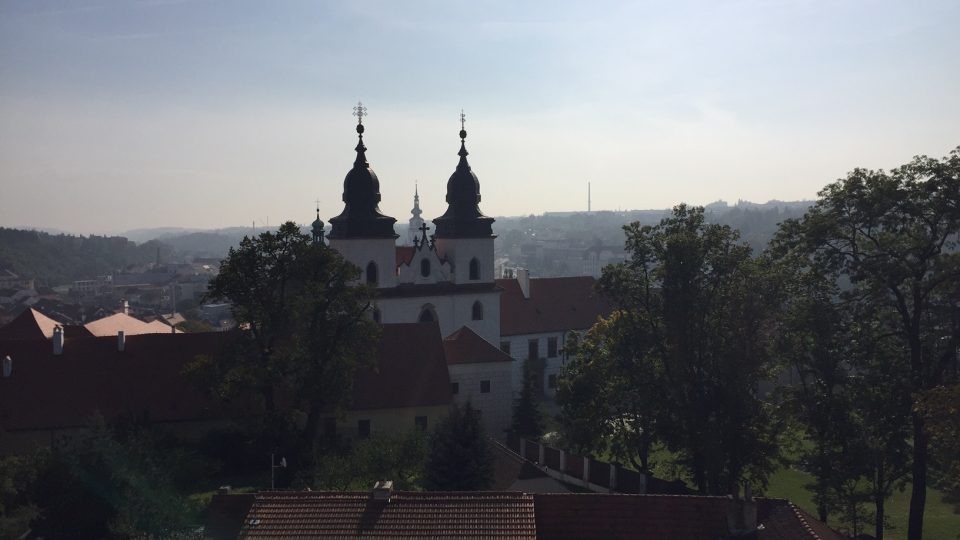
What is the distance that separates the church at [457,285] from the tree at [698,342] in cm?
1100

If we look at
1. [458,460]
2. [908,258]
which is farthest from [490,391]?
[908,258]

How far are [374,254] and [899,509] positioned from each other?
75.3ft

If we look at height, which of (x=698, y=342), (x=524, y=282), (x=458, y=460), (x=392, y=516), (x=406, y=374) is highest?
(x=524, y=282)

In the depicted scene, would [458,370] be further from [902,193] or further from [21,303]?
[21,303]

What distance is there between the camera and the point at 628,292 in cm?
2666

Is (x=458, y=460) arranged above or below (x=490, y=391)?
above

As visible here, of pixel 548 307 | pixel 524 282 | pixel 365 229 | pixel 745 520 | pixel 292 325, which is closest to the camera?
pixel 745 520

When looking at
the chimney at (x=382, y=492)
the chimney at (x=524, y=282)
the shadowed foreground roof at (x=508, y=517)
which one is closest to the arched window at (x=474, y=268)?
the chimney at (x=524, y=282)

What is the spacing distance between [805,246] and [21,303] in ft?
375

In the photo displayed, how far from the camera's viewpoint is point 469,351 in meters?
37.1

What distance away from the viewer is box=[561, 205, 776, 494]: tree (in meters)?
24.6

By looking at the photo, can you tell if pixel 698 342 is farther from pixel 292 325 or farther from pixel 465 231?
pixel 465 231

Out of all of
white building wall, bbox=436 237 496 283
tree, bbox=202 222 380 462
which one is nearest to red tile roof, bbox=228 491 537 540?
tree, bbox=202 222 380 462

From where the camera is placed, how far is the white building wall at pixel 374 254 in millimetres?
41406
